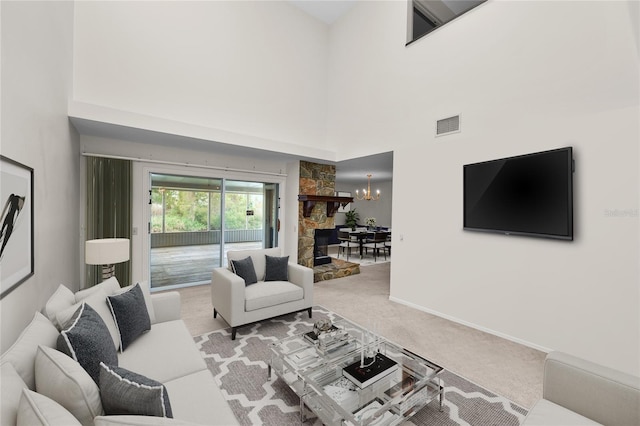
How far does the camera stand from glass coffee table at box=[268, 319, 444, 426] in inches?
67.9

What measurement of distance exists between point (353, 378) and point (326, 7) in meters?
6.67

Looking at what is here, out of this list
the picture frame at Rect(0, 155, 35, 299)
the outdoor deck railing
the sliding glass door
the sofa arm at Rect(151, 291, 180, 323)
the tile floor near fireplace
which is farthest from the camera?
the tile floor near fireplace

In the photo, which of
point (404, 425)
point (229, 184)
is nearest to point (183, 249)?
point (229, 184)

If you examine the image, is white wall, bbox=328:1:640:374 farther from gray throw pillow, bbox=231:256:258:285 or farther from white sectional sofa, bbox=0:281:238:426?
white sectional sofa, bbox=0:281:238:426

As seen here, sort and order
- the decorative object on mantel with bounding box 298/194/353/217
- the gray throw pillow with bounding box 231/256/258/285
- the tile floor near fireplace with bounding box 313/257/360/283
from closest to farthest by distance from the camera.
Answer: the gray throw pillow with bounding box 231/256/258/285
the tile floor near fireplace with bounding box 313/257/360/283
the decorative object on mantel with bounding box 298/194/353/217

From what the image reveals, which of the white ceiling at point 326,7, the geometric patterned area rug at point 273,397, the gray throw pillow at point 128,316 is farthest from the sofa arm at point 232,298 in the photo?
the white ceiling at point 326,7

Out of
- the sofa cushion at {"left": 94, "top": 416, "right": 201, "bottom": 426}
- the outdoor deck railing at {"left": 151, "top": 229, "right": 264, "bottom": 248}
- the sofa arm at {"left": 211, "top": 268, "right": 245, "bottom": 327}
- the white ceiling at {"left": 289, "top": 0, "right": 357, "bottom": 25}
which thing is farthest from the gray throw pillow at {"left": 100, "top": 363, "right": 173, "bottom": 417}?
the white ceiling at {"left": 289, "top": 0, "right": 357, "bottom": 25}

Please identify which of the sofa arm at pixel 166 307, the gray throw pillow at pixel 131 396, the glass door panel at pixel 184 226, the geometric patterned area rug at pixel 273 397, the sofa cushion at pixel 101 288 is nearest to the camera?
the gray throw pillow at pixel 131 396

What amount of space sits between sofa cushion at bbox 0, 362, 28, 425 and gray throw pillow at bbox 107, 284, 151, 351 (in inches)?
36.8

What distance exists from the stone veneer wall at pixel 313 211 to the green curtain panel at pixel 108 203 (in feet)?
10.1

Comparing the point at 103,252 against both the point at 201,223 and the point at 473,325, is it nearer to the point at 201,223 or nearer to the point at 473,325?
the point at 201,223

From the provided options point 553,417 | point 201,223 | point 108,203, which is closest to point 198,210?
point 201,223

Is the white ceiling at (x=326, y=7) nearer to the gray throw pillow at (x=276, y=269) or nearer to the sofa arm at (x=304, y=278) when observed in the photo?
the gray throw pillow at (x=276, y=269)

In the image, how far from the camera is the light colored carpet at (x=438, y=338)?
244cm
